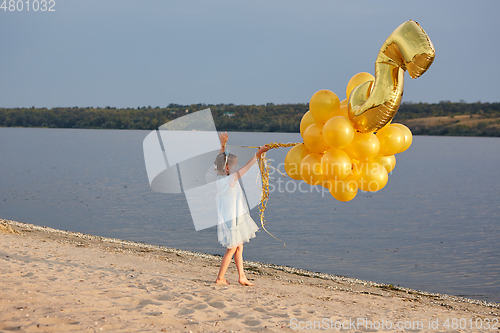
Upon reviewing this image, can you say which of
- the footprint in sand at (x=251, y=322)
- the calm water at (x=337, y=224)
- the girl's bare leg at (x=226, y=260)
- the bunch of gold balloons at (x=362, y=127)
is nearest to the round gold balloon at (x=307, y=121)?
the bunch of gold balloons at (x=362, y=127)

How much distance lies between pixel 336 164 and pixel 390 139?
786mm

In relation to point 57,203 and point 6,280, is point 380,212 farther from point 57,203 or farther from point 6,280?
point 6,280

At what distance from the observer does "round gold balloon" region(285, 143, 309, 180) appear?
18.7 feet


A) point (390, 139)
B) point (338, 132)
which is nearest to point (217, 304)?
point (338, 132)

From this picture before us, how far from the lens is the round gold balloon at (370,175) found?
17.4ft

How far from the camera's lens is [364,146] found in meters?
5.13

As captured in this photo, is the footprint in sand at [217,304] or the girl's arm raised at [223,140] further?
the girl's arm raised at [223,140]

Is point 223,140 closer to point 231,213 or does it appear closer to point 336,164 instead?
point 231,213

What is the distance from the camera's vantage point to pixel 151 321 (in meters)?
4.97

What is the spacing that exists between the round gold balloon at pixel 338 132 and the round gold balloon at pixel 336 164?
14cm

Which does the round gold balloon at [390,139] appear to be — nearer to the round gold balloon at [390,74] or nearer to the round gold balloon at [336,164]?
the round gold balloon at [390,74]

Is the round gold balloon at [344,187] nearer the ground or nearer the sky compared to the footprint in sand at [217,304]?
nearer the sky

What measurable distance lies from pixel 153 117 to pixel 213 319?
83.2 m

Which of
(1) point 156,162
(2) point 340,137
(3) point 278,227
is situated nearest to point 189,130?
(1) point 156,162
